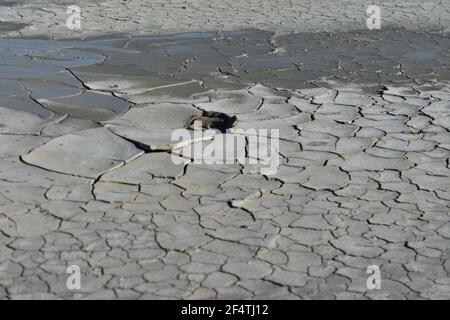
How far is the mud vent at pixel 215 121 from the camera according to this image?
23.6 feet

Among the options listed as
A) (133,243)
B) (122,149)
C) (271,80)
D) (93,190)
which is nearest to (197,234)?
(133,243)

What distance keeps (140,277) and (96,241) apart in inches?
20.3

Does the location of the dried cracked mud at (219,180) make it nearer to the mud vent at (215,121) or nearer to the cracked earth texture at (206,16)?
the mud vent at (215,121)

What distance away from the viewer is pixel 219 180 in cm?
606

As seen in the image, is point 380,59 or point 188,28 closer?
point 380,59

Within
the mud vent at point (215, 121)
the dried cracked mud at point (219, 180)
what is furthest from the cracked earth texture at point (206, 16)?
the mud vent at point (215, 121)

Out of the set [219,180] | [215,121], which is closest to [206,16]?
[215,121]

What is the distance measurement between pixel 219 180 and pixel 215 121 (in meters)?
1.36

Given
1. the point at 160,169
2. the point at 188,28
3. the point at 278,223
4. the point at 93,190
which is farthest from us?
the point at 188,28

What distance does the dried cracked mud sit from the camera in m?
4.75

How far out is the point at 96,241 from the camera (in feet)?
16.7

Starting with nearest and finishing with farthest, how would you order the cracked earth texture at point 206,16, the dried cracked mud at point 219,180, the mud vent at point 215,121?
the dried cracked mud at point 219,180 < the mud vent at point 215,121 < the cracked earth texture at point 206,16

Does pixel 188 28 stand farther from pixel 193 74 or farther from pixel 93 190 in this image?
pixel 93 190

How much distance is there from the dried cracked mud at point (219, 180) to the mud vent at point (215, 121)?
3cm
